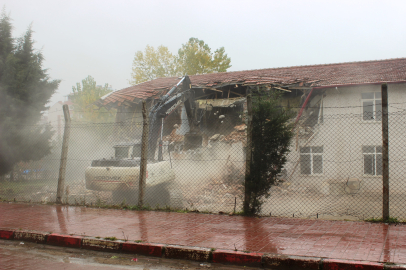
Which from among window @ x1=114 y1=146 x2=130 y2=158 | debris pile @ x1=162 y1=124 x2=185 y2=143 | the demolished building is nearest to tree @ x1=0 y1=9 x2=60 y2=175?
the demolished building

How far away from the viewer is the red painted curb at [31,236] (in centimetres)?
549

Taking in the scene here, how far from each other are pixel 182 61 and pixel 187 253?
34.7 m

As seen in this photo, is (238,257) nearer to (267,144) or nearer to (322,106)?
(267,144)

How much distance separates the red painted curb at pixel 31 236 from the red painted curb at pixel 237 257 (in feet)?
9.82

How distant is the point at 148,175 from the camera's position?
9.94 metres

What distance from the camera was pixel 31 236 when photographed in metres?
5.60

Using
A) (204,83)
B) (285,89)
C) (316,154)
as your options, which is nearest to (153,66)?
(204,83)

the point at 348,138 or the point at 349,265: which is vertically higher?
the point at 348,138

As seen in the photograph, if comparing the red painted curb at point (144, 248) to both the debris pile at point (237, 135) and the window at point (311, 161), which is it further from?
the debris pile at point (237, 135)

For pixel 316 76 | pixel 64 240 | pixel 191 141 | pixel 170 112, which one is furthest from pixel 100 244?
pixel 316 76

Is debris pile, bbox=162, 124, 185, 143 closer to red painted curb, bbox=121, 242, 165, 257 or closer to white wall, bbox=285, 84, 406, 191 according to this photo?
white wall, bbox=285, 84, 406, 191

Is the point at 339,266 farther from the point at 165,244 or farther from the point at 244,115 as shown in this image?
the point at 244,115

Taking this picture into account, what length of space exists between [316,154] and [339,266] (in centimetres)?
1272

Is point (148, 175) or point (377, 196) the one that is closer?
point (148, 175)
